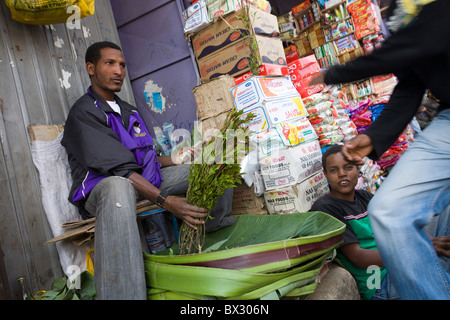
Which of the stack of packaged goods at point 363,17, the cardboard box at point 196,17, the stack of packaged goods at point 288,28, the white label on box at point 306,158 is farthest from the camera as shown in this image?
the stack of packaged goods at point 288,28

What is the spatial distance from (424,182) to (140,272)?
46.2 inches

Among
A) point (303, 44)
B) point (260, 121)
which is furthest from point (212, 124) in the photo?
point (303, 44)

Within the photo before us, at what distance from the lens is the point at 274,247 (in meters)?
1.26

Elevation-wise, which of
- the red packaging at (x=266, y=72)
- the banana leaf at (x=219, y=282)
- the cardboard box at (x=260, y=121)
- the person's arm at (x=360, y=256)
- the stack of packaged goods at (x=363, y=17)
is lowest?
the person's arm at (x=360, y=256)

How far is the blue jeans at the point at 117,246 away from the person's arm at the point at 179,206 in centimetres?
9

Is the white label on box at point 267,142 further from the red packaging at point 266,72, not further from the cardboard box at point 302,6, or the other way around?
the cardboard box at point 302,6

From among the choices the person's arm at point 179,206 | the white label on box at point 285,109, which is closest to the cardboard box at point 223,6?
the white label on box at point 285,109

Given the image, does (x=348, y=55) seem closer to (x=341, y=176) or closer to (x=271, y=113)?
(x=271, y=113)

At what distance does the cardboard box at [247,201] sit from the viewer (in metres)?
2.64

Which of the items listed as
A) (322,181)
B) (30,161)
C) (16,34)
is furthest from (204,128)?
(16,34)

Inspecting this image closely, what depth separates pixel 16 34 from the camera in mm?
2400

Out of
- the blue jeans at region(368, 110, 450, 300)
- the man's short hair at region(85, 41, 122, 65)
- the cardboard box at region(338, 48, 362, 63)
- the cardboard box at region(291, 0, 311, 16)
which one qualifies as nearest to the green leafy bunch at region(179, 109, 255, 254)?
the blue jeans at region(368, 110, 450, 300)

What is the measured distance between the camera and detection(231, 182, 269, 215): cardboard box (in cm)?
264

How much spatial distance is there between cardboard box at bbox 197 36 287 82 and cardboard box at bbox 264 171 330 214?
127 cm
